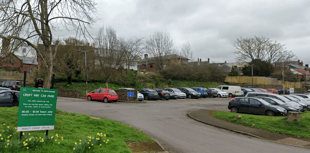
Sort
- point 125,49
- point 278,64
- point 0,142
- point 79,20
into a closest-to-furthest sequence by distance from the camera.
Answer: point 0,142 < point 79,20 < point 125,49 < point 278,64

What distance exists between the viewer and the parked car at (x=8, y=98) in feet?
40.2

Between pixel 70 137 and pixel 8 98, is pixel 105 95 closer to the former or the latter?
pixel 8 98

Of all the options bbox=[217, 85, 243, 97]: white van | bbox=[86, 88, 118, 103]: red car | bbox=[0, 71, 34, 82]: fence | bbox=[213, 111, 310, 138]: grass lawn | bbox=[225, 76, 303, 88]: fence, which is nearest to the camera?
bbox=[213, 111, 310, 138]: grass lawn

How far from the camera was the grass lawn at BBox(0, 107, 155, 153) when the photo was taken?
5288 millimetres

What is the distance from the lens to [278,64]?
6869 centimetres

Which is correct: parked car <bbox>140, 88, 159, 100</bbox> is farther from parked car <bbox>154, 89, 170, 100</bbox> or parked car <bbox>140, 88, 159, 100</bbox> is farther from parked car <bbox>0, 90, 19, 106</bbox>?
parked car <bbox>0, 90, 19, 106</bbox>

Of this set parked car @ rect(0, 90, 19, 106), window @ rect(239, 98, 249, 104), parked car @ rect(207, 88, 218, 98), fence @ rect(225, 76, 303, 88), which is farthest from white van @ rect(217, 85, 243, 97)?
parked car @ rect(0, 90, 19, 106)

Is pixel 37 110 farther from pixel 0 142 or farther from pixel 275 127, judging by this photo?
pixel 275 127

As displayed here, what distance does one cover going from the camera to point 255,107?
639 inches

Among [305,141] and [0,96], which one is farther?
[0,96]

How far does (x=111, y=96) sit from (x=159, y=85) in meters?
20.1

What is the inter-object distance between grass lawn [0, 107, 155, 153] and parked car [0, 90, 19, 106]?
4.06 m

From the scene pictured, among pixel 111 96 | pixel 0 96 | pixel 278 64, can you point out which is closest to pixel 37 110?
pixel 0 96

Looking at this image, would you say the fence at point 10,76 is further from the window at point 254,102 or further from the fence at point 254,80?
the fence at point 254,80
